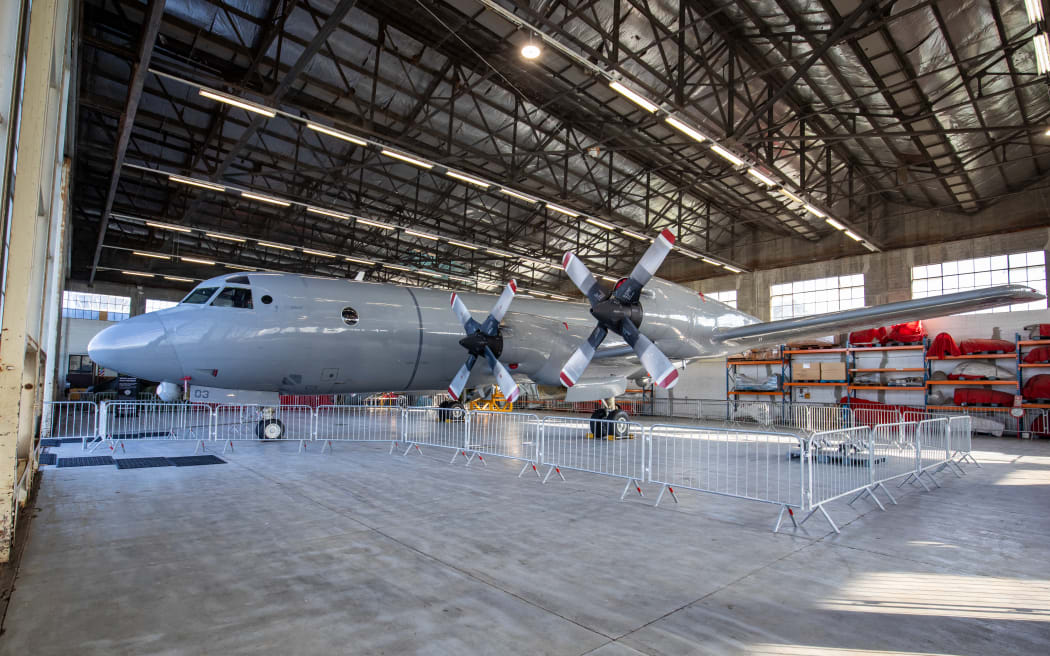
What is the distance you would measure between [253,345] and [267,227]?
20.5 metres

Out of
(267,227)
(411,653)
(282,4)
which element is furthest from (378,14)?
(267,227)

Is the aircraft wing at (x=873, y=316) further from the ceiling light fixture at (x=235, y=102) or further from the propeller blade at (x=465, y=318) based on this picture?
the ceiling light fixture at (x=235, y=102)

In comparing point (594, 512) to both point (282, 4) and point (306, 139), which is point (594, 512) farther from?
point (306, 139)

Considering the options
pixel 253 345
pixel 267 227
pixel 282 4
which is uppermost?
pixel 282 4

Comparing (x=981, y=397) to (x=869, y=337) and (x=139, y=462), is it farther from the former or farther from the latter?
(x=139, y=462)

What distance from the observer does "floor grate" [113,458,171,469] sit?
9843 mm

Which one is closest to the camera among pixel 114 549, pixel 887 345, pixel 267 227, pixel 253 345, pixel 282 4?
pixel 114 549

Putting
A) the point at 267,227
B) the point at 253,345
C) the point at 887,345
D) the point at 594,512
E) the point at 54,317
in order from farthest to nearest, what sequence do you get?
the point at 267,227
the point at 887,345
the point at 54,317
the point at 253,345
the point at 594,512

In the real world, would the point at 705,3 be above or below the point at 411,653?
above

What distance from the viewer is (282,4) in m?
13.1

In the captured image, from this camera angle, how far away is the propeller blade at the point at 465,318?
40.3 ft

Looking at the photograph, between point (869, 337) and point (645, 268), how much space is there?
18.5 meters

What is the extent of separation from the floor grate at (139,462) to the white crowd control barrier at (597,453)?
7.39 metres

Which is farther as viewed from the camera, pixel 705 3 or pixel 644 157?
pixel 644 157
